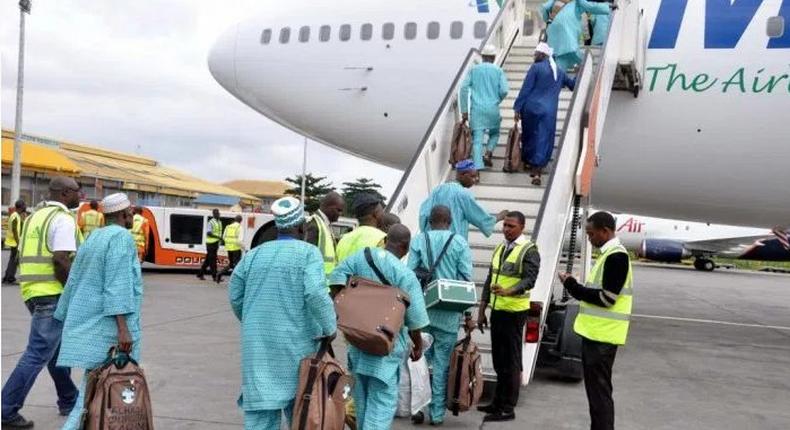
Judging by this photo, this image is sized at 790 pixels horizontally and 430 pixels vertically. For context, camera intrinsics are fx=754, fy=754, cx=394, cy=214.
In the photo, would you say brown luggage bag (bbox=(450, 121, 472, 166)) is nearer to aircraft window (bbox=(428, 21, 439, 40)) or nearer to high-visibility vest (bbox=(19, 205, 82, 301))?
aircraft window (bbox=(428, 21, 439, 40))

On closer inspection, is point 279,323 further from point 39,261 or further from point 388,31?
point 388,31

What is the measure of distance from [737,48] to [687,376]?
377 cm

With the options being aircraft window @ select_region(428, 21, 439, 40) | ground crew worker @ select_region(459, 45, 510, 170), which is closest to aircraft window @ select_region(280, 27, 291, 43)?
aircraft window @ select_region(428, 21, 439, 40)

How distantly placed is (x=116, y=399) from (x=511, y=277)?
2767 millimetres

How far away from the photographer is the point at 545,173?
762 cm

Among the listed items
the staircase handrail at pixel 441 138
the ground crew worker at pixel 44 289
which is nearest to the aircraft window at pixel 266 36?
the staircase handrail at pixel 441 138

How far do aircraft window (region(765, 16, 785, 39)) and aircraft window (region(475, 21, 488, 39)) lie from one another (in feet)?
10.6

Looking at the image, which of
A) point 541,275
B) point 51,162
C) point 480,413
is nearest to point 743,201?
point 541,275

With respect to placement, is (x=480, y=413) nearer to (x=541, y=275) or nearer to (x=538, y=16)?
(x=541, y=275)

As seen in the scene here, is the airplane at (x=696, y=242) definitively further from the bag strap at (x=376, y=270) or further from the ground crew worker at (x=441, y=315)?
the bag strap at (x=376, y=270)

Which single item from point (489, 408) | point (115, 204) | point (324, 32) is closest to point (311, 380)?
point (115, 204)

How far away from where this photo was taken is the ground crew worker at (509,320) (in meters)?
5.31

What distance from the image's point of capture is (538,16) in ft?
35.6

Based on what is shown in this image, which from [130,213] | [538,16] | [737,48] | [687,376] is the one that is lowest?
[687,376]
